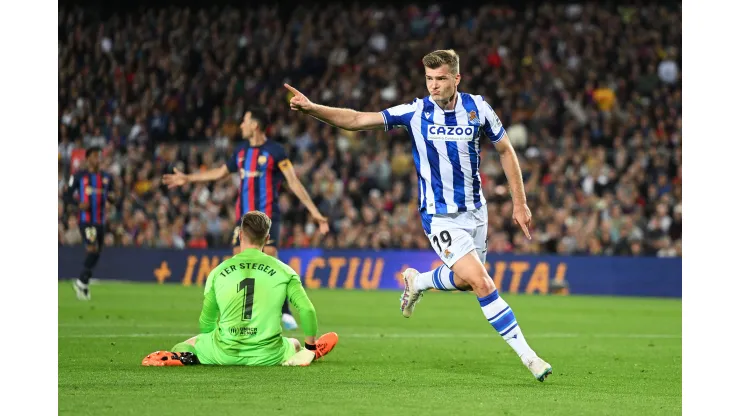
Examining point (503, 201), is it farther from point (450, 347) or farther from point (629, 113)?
point (450, 347)

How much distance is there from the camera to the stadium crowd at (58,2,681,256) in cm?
2411

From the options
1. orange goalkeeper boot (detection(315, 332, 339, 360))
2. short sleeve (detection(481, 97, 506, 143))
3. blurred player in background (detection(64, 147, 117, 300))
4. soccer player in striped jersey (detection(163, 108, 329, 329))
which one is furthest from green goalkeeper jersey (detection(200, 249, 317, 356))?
blurred player in background (detection(64, 147, 117, 300))

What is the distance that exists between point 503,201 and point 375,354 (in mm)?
14544

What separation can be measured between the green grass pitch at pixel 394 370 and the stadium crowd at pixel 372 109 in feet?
25.8

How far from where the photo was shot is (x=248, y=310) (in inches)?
331

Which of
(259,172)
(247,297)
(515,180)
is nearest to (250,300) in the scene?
(247,297)

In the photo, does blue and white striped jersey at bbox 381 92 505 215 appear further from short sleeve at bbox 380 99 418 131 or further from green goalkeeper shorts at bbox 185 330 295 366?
green goalkeeper shorts at bbox 185 330 295 366

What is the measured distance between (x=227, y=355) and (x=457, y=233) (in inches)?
76.2

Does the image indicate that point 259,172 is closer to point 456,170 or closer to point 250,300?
point 250,300

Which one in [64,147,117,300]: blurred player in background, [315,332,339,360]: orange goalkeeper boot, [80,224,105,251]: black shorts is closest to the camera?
[315,332,339,360]: orange goalkeeper boot

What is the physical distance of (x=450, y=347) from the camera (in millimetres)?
11070

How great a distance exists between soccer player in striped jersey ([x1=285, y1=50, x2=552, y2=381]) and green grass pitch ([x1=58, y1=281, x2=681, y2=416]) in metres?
0.69

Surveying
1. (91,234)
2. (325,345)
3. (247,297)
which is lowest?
(91,234)
